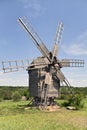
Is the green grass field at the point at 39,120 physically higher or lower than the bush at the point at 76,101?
lower

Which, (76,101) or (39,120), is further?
(76,101)

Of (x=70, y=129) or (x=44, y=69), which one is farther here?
(x=44, y=69)

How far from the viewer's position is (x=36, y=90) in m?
33.4

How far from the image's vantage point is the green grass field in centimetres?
2127

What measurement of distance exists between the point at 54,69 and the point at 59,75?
982mm

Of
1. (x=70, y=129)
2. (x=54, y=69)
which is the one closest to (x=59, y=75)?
(x=54, y=69)

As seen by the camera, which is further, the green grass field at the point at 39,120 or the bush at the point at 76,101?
the bush at the point at 76,101

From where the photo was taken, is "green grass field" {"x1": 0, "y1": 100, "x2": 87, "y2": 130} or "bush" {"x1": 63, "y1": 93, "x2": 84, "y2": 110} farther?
"bush" {"x1": 63, "y1": 93, "x2": 84, "y2": 110}

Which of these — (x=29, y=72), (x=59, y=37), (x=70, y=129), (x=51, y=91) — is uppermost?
(x=59, y=37)

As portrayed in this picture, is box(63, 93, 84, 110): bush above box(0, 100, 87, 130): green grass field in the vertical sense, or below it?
above

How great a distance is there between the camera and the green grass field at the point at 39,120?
69.8ft

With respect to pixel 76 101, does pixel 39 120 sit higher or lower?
lower

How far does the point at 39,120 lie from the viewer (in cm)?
2512

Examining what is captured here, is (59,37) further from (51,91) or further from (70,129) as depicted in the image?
(70,129)
